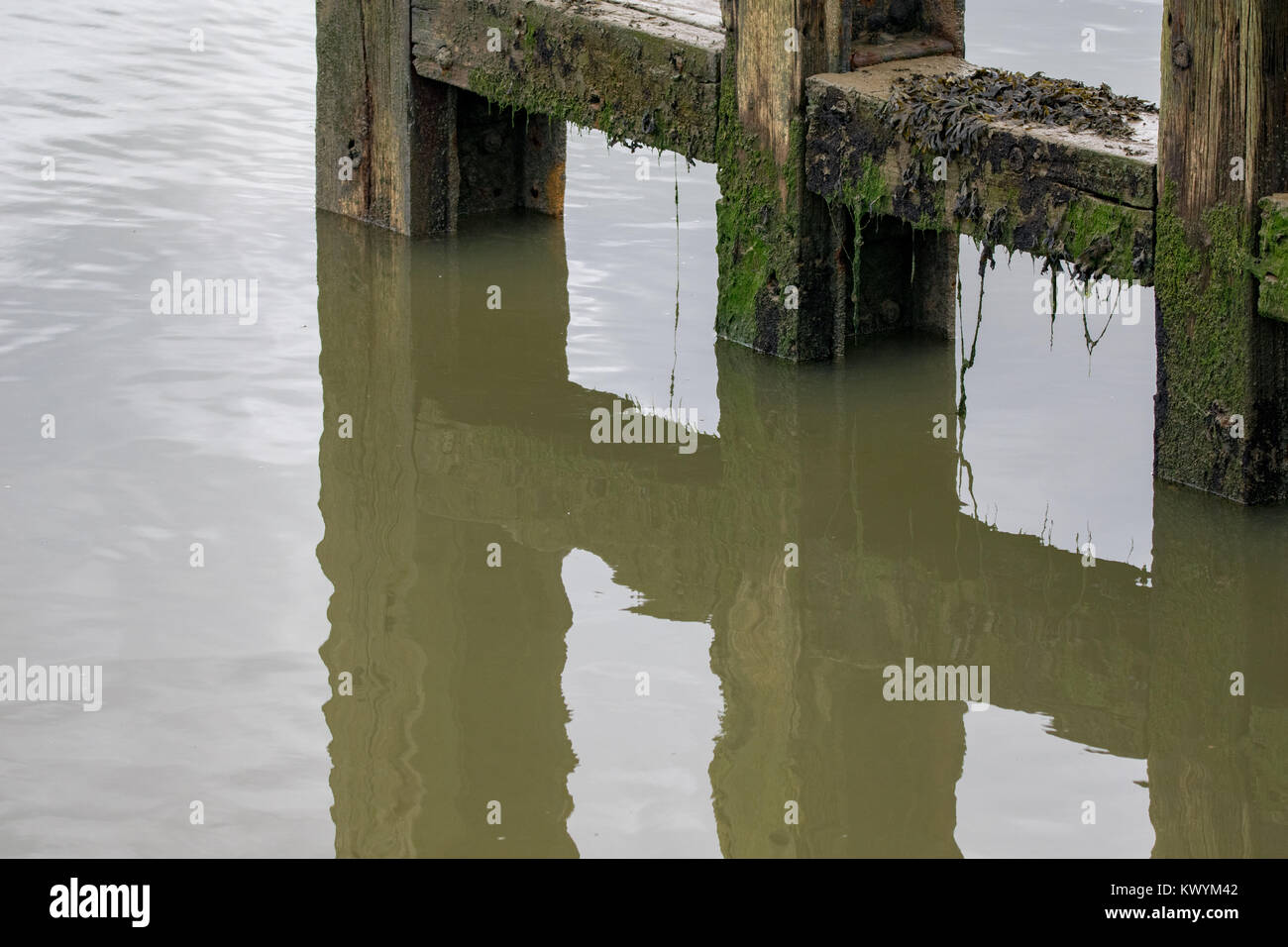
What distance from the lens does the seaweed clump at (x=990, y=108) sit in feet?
25.2

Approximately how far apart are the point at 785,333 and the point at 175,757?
4.09 m

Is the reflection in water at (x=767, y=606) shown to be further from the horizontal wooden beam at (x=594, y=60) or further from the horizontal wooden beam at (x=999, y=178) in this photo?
the horizontal wooden beam at (x=594, y=60)

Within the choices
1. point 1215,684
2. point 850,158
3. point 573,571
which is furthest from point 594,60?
point 1215,684

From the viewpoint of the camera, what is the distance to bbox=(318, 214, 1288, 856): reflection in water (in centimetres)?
550

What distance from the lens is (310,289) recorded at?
9.85m

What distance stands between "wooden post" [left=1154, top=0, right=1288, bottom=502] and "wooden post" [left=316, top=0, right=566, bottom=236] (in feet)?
14.8

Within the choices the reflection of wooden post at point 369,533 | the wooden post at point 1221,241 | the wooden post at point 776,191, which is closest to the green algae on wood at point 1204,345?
the wooden post at point 1221,241

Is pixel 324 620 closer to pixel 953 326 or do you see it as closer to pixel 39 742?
pixel 39 742

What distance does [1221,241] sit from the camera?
6.96m

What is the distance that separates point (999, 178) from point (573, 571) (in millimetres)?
2413

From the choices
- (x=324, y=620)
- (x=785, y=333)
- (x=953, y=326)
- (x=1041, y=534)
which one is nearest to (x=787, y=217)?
(x=785, y=333)

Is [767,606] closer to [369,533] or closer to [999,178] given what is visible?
[369,533]

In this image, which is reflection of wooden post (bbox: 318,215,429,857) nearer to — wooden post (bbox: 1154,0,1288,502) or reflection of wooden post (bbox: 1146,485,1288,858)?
reflection of wooden post (bbox: 1146,485,1288,858)

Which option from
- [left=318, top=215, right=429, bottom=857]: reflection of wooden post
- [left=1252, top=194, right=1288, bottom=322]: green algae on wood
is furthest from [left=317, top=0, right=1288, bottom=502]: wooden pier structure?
[left=318, top=215, right=429, bottom=857]: reflection of wooden post
